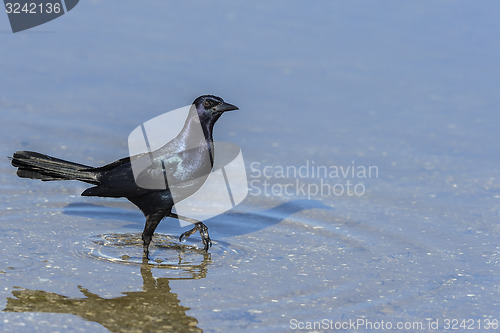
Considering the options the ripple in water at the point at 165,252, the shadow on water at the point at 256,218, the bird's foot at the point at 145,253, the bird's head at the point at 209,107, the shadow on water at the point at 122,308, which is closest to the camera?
the shadow on water at the point at 122,308

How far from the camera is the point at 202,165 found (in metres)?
7.47

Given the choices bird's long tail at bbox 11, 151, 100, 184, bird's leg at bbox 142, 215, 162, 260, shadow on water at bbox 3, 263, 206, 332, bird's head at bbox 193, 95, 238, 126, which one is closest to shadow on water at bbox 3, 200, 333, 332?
shadow on water at bbox 3, 263, 206, 332

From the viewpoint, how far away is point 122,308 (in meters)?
6.41

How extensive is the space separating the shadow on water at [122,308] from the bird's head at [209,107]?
154cm

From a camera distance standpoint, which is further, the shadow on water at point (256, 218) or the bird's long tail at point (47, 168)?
the shadow on water at point (256, 218)

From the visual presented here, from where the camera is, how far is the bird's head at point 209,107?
7.65 meters

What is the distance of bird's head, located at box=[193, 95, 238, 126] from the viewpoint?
7.65 metres

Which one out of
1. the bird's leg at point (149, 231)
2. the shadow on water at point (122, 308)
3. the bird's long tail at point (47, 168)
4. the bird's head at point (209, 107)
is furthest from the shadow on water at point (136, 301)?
the bird's head at point (209, 107)

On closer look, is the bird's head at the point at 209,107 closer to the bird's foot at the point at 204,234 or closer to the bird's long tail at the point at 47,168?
the bird's foot at the point at 204,234

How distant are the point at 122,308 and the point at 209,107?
1.96 m

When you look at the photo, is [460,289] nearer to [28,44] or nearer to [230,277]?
[230,277]

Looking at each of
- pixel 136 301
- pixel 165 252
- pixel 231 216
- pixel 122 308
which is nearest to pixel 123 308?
pixel 122 308

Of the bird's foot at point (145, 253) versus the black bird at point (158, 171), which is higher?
the black bird at point (158, 171)

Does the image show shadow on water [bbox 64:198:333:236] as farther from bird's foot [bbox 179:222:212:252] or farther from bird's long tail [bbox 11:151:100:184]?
bird's long tail [bbox 11:151:100:184]
